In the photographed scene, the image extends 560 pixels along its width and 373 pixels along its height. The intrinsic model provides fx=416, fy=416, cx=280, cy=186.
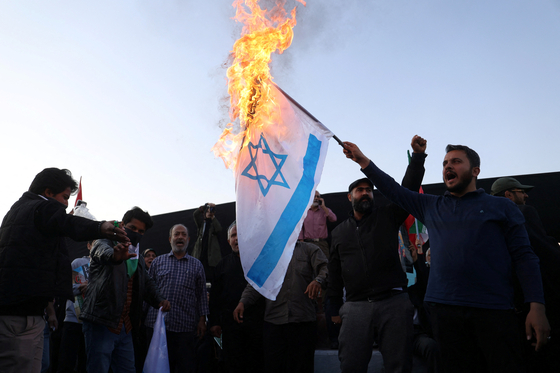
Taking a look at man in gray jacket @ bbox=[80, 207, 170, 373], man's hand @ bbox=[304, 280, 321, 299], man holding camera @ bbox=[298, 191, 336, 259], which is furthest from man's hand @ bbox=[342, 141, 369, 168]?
man holding camera @ bbox=[298, 191, 336, 259]

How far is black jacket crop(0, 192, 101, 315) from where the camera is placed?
2977mm

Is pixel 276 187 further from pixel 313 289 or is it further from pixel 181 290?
pixel 181 290

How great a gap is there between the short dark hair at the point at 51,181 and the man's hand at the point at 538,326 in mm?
3680

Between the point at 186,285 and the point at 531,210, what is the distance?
4110 mm

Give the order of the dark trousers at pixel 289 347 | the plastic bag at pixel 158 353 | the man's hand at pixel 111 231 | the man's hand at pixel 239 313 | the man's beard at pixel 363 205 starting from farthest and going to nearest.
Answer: the man's hand at pixel 239 313, the plastic bag at pixel 158 353, the dark trousers at pixel 289 347, the man's beard at pixel 363 205, the man's hand at pixel 111 231

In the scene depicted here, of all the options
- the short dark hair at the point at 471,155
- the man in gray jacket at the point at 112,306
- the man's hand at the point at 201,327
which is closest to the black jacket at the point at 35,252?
the man in gray jacket at the point at 112,306

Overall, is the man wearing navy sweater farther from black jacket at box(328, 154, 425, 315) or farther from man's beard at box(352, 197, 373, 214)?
man's beard at box(352, 197, 373, 214)

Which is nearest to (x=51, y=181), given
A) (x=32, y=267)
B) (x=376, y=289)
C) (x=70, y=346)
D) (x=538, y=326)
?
(x=32, y=267)

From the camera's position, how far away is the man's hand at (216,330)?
550cm

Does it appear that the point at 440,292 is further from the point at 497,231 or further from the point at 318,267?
the point at 318,267

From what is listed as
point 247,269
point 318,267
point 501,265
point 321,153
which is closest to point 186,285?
point 318,267

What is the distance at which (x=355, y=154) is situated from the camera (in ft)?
11.1

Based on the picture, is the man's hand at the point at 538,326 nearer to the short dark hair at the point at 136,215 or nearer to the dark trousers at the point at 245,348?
the dark trousers at the point at 245,348

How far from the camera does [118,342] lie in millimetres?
4496
